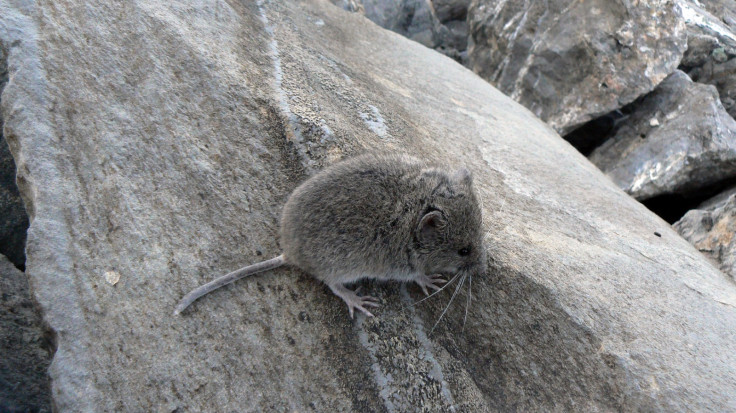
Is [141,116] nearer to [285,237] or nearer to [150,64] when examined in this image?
[150,64]

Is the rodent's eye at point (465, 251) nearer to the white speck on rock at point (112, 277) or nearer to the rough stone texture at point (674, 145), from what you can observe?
the white speck on rock at point (112, 277)

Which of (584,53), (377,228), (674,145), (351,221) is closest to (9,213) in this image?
(351,221)

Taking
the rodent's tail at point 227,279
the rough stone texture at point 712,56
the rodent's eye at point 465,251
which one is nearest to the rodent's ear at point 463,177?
the rodent's eye at point 465,251

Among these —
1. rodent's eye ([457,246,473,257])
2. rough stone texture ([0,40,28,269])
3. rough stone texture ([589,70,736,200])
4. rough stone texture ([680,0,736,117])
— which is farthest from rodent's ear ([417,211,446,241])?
rough stone texture ([680,0,736,117])

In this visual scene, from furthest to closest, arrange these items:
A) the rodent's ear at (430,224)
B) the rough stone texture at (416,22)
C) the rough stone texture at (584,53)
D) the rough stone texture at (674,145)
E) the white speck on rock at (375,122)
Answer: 1. the rough stone texture at (416,22)
2. the rough stone texture at (584,53)
3. the rough stone texture at (674,145)
4. the white speck on rock at (375,122)
5. the rodent's ear at (430,224)

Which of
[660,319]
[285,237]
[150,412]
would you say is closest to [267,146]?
[285,237]
